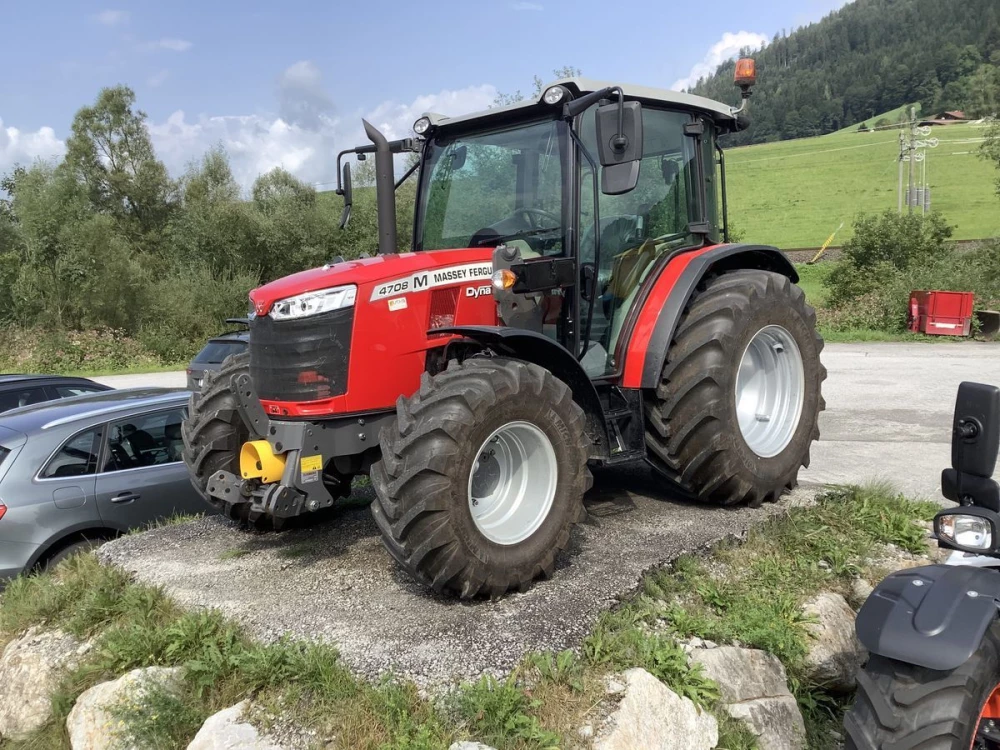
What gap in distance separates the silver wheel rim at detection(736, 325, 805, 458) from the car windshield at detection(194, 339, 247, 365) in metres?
8.94

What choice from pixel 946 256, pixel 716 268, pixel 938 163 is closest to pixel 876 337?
pixel 946 256

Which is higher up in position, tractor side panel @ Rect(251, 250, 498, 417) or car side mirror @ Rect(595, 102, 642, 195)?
car side mirror @ Rect(595, 102, 642, 195)

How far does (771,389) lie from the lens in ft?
17.9

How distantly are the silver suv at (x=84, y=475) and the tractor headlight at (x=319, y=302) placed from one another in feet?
8.41

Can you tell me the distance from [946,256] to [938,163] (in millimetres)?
42835

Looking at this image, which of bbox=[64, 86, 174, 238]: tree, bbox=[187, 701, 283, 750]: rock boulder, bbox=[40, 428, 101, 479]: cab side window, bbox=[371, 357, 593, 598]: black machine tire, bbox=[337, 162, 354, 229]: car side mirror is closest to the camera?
bbox=[187, 701, 283, 750]: rock boulder

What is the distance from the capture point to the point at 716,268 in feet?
17.6

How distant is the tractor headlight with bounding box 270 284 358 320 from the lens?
3959 mm

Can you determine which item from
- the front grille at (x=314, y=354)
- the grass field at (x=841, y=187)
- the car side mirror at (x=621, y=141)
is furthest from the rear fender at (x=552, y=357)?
the grass field at (x=841, y=187)

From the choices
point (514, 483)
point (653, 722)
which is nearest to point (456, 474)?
point (514, 483)

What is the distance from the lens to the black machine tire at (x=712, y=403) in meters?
4.60

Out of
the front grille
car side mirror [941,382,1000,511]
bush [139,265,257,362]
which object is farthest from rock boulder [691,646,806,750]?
bush [139,265,257,362]

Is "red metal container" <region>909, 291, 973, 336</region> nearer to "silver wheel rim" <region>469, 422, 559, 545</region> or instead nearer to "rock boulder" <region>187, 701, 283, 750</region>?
"silver wheel rim" <region>469, 422, 559, 545</region>

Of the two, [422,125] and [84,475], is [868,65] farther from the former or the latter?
[84,475]
